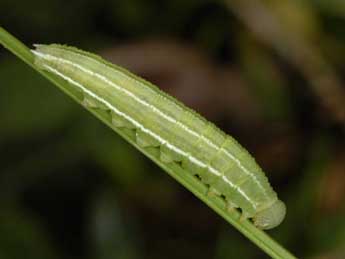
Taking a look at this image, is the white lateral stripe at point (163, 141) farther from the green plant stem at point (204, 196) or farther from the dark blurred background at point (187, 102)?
the dark blurred background at point (187, 102)

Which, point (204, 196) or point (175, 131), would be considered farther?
point (175, 131)

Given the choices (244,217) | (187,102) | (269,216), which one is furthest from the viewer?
(187,102)

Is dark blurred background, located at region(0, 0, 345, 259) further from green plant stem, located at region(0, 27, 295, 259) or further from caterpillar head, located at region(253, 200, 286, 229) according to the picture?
green plant stem, located at region(0, 27, 295, 259)

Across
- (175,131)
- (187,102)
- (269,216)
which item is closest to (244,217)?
(269,216)

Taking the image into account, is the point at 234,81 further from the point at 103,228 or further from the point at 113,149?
the point at 103,228

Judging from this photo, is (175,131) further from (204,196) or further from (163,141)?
(204,196)

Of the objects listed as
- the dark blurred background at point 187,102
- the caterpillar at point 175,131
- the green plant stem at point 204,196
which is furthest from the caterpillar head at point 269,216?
the dark blurred background at point 187,102

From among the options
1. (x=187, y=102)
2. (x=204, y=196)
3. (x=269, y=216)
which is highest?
(x=204, y=196)

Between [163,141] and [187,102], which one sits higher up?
[163,141]

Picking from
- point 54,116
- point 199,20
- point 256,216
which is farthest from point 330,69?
point 256,216
